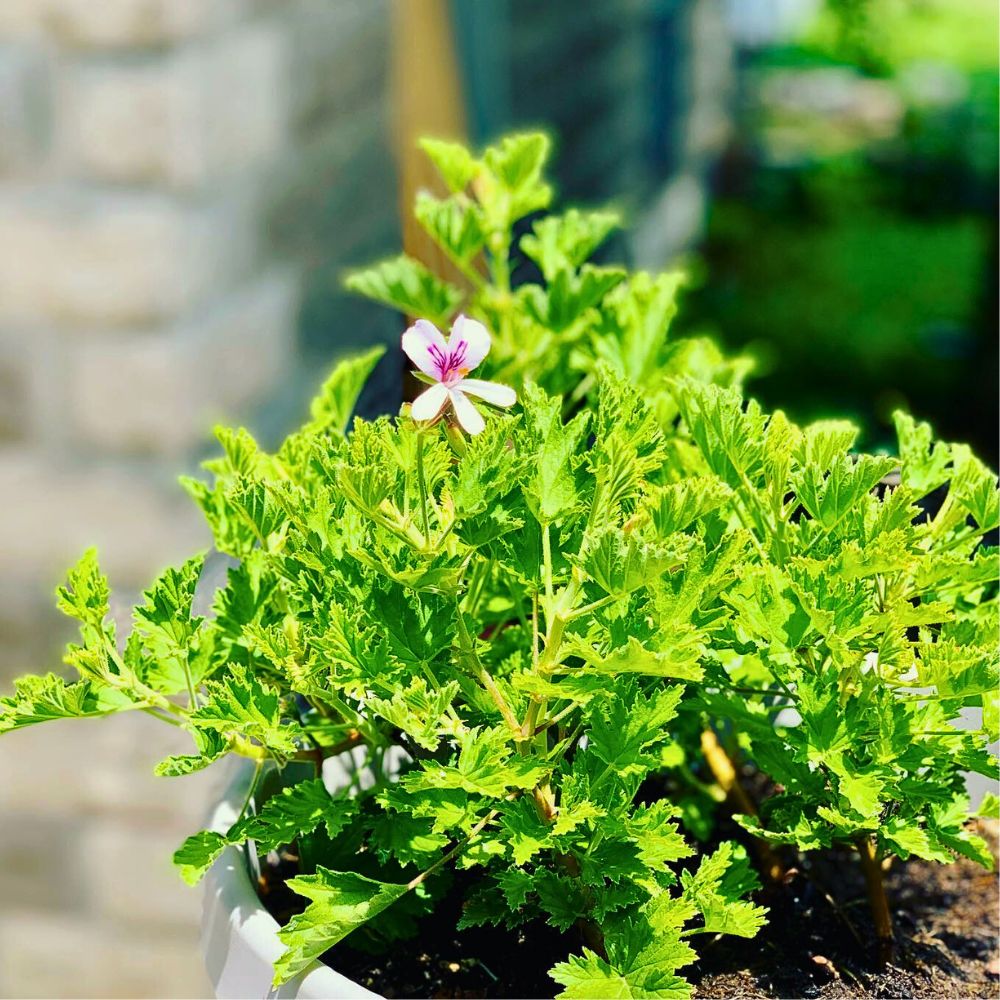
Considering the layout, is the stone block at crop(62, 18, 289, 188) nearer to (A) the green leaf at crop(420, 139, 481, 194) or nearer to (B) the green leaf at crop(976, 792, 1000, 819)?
(A) the green leaf at crop(420, 139, 481, 194)

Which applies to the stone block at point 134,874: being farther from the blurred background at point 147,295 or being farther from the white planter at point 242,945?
the white planter at point 242,945

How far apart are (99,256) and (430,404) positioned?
3.69ft

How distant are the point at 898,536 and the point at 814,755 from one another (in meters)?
0.08

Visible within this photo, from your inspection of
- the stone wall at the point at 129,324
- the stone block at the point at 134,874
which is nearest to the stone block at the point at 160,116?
the stone wall at the point at 129,324

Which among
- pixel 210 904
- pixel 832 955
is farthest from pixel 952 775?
pixel 210 904

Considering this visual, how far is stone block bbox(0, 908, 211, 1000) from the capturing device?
5.65 feet

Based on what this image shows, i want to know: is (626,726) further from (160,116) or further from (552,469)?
(160,116)

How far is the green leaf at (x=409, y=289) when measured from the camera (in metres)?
0.69

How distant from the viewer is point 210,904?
1.77ft

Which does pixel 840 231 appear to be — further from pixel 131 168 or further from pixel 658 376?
pixel 658 376

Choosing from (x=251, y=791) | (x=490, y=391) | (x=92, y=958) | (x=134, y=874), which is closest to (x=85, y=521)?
(x=134, y=874)

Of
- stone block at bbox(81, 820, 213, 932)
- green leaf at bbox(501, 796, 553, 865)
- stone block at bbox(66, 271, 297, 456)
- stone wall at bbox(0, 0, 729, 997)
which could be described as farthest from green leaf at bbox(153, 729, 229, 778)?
stone block at bbox(81, 820, 213, 932)

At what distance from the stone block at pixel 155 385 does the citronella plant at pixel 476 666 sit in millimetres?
1009

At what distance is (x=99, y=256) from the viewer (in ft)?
4.87
